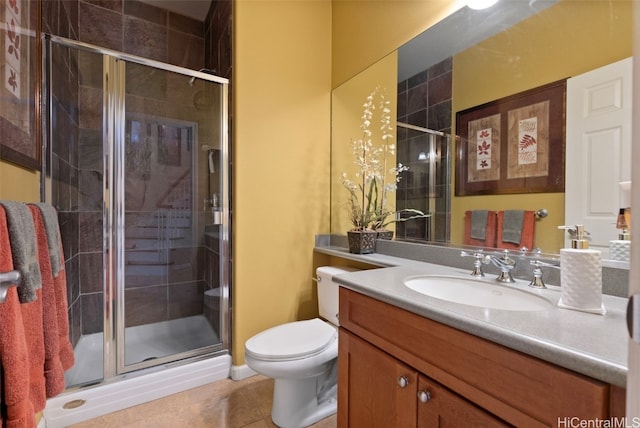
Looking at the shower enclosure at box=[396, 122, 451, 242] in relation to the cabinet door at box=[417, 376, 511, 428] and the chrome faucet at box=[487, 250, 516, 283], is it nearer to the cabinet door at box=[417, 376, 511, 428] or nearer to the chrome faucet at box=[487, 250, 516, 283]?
the chrome faucet at box=[487, 250, 516, 283]

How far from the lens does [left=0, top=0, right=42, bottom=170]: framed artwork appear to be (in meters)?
0.97

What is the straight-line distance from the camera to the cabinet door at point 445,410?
67 centimetres

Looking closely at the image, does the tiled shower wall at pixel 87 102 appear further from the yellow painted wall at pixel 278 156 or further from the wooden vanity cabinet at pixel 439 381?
the wooden vanity cabinet at pixel 439 381

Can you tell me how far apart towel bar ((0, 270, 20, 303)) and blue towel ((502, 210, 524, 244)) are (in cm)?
159

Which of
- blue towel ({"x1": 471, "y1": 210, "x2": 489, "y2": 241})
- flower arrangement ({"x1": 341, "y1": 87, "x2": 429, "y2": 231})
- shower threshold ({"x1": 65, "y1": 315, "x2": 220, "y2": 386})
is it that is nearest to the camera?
blue towel ({"x1": 471, "y1": 210, "x2": 489, "y2": 241})

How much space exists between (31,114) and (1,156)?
362 mm

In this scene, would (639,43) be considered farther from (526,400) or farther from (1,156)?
(1,156)

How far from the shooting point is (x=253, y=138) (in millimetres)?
1934

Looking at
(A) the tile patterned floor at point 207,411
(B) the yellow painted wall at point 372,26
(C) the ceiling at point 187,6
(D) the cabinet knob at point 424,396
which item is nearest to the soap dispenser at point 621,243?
(D) the cabinet knob at point 424,396

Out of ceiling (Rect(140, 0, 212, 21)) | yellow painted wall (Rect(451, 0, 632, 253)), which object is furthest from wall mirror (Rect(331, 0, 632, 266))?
ceiling (Rect(140, 0, 212, 21))

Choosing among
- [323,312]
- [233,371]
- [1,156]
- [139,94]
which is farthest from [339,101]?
[233,371]

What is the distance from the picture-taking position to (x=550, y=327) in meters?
0.64

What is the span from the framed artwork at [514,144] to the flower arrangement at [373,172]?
0.44m

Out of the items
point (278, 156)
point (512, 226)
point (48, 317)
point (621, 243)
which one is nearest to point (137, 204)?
point (278, 156)
